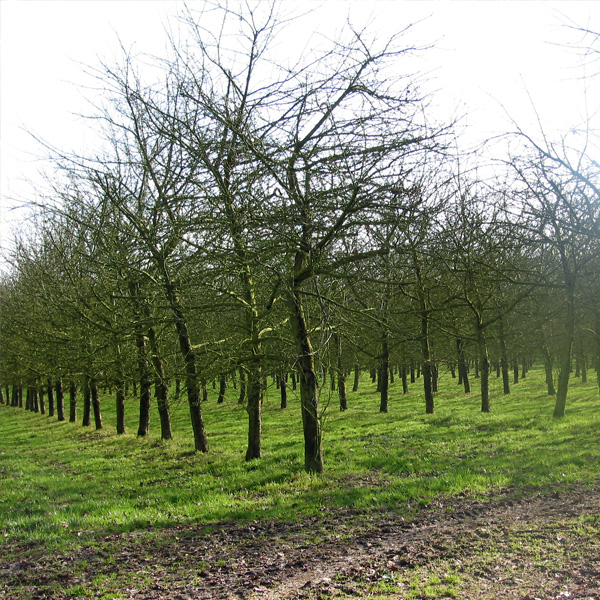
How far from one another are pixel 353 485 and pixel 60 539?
4.78m

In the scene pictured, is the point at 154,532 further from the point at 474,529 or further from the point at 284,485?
the point at 474,529

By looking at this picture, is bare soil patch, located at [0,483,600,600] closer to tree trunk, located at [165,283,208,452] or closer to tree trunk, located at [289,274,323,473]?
tree trunk, located at [289,274,323,473]

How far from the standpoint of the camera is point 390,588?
15.0ft

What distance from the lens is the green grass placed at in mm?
7637

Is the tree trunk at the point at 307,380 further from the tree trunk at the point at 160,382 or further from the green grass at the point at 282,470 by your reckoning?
the tree trunk at the point at 160,382

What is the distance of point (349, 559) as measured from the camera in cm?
544

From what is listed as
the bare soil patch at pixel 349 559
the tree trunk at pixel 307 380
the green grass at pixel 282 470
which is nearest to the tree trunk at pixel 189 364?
the green grass at pixel 282 470

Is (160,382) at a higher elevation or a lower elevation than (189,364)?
lower

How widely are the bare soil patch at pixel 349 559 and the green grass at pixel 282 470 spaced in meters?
0.68

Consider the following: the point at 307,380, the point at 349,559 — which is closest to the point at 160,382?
the point at 307,380

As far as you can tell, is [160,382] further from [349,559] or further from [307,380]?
[349,559]

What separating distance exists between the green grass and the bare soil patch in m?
0.68

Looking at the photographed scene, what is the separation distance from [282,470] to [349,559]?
4.65m

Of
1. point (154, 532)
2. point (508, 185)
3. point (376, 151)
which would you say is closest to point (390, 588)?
point (154, 532)
